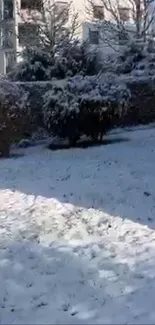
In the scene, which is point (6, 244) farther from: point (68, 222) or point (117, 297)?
point (117, 297)

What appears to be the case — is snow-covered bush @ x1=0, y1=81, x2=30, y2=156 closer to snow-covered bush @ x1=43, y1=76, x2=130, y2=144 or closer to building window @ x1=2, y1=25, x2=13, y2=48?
snow-covered bush @ x1=43, y1=76, x2=130, y2=144

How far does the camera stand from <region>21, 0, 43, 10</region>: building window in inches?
1442

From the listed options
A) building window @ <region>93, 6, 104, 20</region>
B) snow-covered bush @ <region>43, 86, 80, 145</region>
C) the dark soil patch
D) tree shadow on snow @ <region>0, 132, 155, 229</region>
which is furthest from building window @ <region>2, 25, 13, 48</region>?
tree shadow on snow @ <region>0, 132, 155, 229</region>

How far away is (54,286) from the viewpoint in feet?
17.3

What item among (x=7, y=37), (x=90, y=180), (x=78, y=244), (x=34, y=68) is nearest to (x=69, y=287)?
(x=78, y=244)

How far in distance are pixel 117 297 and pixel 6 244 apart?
1.65 meters

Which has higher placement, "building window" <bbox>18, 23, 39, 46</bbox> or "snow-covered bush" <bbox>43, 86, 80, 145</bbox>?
"building window" <bbox>18, 23, 39, 46</bbox>

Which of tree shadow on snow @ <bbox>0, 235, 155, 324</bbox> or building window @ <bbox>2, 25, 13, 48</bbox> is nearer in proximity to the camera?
tree shadow on snow @ <bbox>0, 235, 155, 324</bbox>

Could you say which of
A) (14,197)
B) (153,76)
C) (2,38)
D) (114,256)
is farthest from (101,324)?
(2,38)

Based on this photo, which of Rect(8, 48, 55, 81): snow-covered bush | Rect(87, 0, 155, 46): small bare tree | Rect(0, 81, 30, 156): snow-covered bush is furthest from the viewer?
Rect(87, 0, 155, 46): small bare tree

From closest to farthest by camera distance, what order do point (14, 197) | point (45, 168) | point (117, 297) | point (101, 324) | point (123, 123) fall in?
point (101, 324) < point (117, 297) < point (14, 197) < point (45, 168) < point (123, 123)

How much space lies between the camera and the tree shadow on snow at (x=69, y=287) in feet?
15.5

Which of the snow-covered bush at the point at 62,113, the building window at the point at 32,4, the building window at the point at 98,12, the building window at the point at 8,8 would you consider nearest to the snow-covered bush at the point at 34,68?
the snow-covered bush at the point at 62,113

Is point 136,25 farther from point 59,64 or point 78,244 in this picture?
point 78,244
